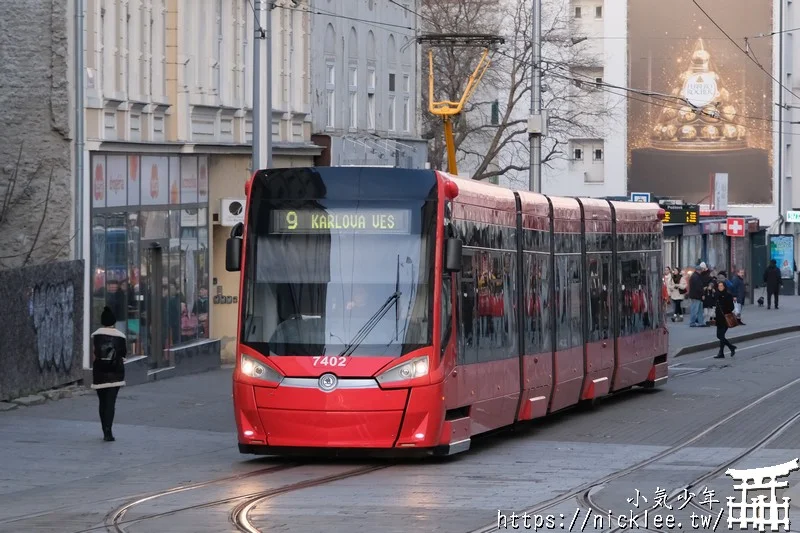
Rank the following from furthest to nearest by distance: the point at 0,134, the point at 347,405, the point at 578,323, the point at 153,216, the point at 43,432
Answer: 1. the point at 153,216
2. the point at 0,134
3. the point at 578,323
4. the point at 43,432
5. the point at 347,405

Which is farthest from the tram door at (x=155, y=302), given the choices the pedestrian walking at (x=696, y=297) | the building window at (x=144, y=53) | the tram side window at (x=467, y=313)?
the pedestrian walking at (x=696, y=297)

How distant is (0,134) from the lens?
25766mm

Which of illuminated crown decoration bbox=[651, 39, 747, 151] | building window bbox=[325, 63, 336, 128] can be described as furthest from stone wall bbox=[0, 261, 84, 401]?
illuminated crown decoration bbox=[651, 39, 747, 151]

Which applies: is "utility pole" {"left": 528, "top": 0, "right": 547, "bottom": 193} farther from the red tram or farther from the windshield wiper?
the windshield wiper

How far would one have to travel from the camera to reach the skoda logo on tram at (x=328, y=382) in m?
15.6

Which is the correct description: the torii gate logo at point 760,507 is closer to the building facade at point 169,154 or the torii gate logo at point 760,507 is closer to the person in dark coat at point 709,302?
the building facade at point 169,154

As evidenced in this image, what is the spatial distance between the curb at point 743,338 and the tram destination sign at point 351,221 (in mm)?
23270

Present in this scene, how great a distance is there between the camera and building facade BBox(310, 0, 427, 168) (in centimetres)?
3800

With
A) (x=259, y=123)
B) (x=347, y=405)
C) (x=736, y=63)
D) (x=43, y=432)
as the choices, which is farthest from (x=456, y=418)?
(x=736, y=63)

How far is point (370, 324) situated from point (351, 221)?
1.04m

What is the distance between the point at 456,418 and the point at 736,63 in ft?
219

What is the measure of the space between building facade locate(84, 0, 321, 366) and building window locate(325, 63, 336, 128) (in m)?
3.12

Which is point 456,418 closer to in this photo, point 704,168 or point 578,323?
point 578,323

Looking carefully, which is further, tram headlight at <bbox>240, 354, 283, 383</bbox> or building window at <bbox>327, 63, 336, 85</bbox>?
building window at <bbox>327, 63, 336, 85</bbox>
